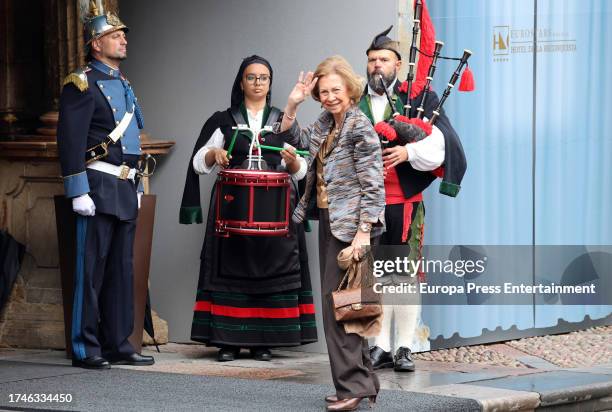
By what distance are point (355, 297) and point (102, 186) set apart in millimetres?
1975

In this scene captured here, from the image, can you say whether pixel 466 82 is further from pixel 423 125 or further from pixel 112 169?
pixel 112 169

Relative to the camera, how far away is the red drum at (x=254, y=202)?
877 centimetres

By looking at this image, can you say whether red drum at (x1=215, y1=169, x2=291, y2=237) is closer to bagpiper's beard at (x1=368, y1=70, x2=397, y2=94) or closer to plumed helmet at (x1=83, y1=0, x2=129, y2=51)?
bagpiper's beard at (x1=368, y1=70, x2=397, y2=94)

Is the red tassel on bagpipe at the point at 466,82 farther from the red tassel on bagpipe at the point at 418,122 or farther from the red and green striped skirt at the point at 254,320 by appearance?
the red and green striped skirt at the point at 254,320

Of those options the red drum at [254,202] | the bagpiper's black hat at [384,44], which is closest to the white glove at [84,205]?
the red drum at [254,202]

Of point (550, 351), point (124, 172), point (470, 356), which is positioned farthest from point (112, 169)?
point (550, 351)

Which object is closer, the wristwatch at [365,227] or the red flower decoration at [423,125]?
the wristwatch at [365,227]

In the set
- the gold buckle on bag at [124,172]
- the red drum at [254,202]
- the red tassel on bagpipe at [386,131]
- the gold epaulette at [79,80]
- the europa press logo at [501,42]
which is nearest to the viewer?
the red tassel on bagpipe at [386,131]

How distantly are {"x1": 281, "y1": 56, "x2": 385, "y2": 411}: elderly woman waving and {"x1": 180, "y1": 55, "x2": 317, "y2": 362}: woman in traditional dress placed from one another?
5.70 ft

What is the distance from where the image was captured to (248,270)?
9.08 metres

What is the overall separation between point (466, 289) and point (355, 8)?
1954 millimetres

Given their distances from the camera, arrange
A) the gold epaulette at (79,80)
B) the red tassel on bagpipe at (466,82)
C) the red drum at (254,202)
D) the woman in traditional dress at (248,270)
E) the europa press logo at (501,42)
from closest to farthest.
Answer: the gold epaulette at (79,80) < the red tassel on bagpipe at (466,82) < the red drum at (254,202) < the woman in traditional dress at (248,270) < the europa press logo at (501,42)

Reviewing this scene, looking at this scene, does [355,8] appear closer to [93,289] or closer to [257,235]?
[257,235]

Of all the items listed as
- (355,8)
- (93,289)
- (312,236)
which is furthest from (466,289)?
(93,289)
